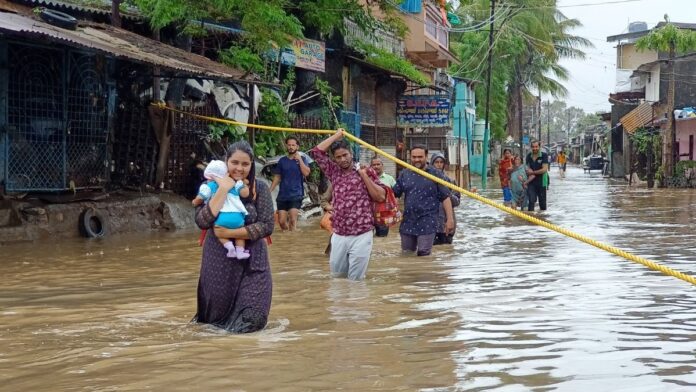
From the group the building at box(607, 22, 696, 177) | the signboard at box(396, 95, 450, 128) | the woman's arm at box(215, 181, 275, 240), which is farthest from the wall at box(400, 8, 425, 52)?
the woman's arm at box(215, 181, 275, 240)

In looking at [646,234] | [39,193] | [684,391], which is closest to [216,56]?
[39,193]

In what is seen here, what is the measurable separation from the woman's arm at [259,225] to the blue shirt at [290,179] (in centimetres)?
665

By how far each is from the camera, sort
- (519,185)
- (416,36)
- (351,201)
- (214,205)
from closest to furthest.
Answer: (214,205) < (351,201) < (519,185) < (416,36)

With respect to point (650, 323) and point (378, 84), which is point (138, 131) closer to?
point (650, 323)

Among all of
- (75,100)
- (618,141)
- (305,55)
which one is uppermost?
(305,55)

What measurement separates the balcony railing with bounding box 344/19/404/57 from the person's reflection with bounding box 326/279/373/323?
49.6ft

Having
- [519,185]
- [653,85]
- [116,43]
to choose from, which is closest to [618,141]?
[653,85]

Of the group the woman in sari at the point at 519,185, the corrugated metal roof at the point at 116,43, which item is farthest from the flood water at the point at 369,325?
the woman in sari at the point at 519,185

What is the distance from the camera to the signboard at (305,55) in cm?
2095

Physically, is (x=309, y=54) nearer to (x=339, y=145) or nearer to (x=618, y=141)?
(x=339, y=145)

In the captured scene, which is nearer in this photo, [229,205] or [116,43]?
[229,205]

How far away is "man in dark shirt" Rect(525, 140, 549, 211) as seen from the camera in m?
18.9

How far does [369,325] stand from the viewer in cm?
659

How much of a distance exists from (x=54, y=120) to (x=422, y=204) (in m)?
6.23
